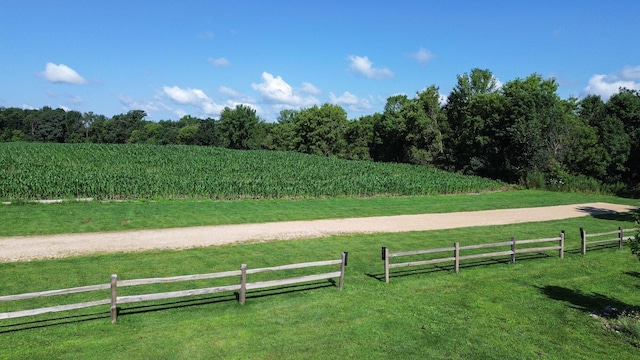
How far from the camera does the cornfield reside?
3067 centimetres

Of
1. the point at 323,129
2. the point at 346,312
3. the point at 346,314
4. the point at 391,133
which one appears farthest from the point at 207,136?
the point at 346,314

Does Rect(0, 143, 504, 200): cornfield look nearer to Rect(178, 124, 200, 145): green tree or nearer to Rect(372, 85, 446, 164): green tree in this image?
Rect(372, 85, 446, 164): green tree

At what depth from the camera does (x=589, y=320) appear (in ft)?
38.1

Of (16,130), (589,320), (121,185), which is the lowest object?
(589,320)

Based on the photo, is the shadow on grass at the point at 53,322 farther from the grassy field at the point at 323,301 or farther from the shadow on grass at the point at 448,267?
the shadow on grass at the point at 448,267

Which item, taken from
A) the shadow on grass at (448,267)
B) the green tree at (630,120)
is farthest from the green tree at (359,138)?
the shadow on grass at (448,267)

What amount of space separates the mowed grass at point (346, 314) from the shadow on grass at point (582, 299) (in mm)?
65

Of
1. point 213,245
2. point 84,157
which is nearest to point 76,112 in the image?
point 84,157

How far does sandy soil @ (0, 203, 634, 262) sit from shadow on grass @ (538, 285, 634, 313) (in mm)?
9698

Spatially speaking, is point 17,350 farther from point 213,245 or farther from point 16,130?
point 16,130

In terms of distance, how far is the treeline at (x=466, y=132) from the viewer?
4980cm

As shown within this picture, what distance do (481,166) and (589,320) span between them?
53214mm

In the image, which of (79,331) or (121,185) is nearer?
(79,331)

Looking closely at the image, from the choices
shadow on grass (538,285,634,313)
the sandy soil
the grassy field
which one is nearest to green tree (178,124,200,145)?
the grassy field
